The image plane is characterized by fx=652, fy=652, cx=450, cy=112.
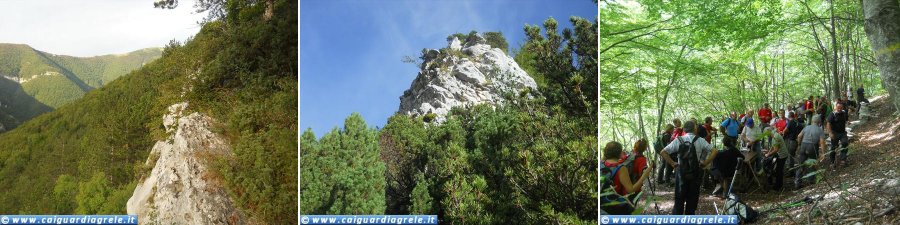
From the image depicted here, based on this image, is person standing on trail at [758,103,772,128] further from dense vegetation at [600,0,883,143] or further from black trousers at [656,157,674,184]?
black trousers at [656,157,674,184]

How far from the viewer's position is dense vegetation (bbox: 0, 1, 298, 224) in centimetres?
513

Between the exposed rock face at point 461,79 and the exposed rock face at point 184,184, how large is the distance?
64.2 inches

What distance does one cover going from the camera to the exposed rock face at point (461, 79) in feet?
15.5

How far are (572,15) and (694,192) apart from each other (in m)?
1.56

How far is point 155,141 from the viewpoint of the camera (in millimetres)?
5305

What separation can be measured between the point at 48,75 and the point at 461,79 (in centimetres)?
343

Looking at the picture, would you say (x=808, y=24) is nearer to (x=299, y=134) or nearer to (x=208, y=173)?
(x=299, y=134)

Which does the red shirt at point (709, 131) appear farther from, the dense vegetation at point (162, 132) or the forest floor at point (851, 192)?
the dense vegetation at point (162, 132)

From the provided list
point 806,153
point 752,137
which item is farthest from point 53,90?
point 806,153

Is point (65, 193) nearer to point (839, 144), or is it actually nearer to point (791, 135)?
point (791, 135)

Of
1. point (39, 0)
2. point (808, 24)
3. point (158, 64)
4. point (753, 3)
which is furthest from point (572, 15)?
point (39, 0)

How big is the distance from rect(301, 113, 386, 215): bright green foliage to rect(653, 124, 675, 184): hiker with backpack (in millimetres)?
2026

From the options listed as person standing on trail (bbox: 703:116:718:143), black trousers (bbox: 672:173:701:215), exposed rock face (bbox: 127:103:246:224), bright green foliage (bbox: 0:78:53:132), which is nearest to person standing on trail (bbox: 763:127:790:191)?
person standing on trail (bbox: 703:116:718:143)

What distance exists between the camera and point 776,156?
16.3 feet
